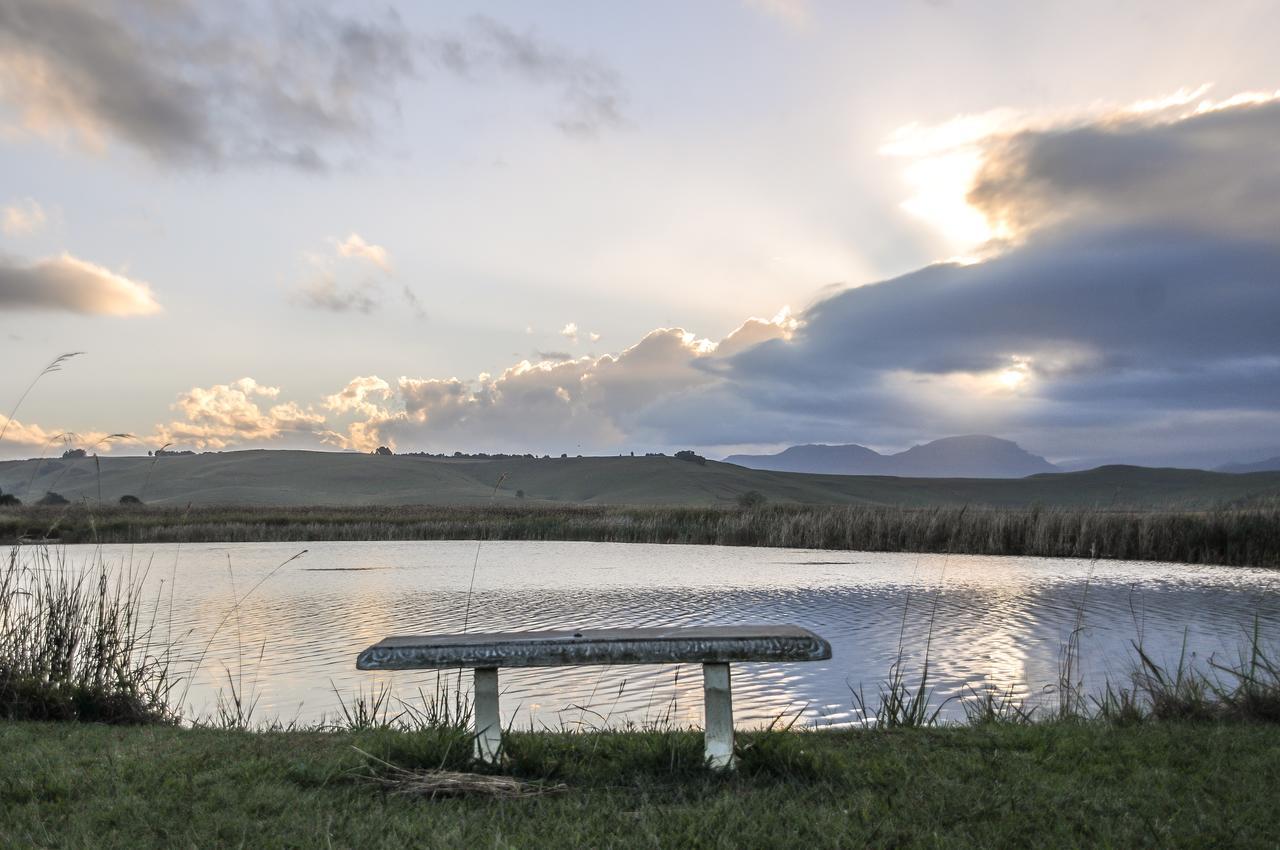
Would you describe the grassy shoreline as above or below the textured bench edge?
below

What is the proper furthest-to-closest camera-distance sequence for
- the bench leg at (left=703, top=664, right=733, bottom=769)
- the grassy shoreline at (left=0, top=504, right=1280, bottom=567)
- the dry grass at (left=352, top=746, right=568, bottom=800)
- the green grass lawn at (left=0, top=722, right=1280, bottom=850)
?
the grassy shoreline at (left=0, top=504, right=1280, bottom=567), the bench leg at (left=703, top=664, right=733, bottom=769), the dry grass at (left=352, top=746, right=568, bottom=800), the green grass lawn at (left=0, top=722, right=1280, bottom=850)

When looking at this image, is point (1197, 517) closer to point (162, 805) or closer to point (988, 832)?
point (988, 832)

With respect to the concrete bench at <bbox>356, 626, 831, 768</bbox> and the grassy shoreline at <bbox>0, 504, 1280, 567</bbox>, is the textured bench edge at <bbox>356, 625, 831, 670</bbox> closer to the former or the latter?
the concrete bench at <bbox>356, 626, 831, 768</bbox>

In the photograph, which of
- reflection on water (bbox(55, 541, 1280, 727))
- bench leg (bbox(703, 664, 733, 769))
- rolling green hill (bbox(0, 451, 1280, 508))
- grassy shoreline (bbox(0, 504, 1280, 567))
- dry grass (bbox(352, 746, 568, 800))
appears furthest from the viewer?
rolling green hill (bbox(0, 451, 1280, 508))

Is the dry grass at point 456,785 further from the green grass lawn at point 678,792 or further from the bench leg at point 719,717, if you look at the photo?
the bench leg at point 719,717

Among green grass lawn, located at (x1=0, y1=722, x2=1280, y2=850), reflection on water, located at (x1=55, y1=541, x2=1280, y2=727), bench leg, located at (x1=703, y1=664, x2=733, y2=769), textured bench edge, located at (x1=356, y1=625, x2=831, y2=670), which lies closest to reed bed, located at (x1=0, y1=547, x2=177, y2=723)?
green grass lawn, located at (x1=0, y1=722, x2=1280, y2=850)

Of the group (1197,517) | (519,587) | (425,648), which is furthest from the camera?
(1197,517)

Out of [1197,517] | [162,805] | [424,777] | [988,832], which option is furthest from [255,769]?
[1197,517]

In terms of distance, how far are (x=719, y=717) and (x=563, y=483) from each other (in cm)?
9656

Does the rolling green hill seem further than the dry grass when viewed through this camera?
Yes

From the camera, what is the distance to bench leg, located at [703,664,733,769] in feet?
14.3

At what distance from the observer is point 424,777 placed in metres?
4.22

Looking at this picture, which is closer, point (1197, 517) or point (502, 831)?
point (502, 831)

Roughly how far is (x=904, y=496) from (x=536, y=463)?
4622 cm
